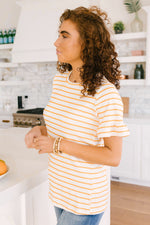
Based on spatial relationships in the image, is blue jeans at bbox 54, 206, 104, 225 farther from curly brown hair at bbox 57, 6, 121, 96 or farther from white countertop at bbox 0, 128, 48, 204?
curly brown hair at bbox 57, 6, 121, 96

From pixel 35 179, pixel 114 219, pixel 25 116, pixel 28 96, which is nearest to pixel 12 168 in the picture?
pixel 35 179

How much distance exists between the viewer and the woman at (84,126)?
37.3 inches

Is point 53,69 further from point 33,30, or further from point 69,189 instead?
point 69,189

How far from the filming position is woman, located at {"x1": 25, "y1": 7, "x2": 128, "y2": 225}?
95cm

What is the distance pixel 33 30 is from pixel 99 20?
320cm

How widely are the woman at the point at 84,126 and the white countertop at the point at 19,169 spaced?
0.46ft

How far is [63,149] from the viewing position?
0.98 metres

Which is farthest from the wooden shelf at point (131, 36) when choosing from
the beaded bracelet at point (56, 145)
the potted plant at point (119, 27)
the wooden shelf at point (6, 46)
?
the beaded bracelet at point (56, 145)

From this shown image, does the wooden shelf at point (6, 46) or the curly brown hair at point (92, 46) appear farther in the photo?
the wooden shelf at point (6, 46)

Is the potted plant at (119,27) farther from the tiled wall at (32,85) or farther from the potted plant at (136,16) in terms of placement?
the tiled wall at (32,85)

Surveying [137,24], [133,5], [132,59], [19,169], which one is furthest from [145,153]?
[19,169]

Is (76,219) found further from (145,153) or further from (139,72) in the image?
(139,72)

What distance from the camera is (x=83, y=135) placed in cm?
100

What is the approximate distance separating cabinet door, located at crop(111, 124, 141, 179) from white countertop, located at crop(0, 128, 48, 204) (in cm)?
195
